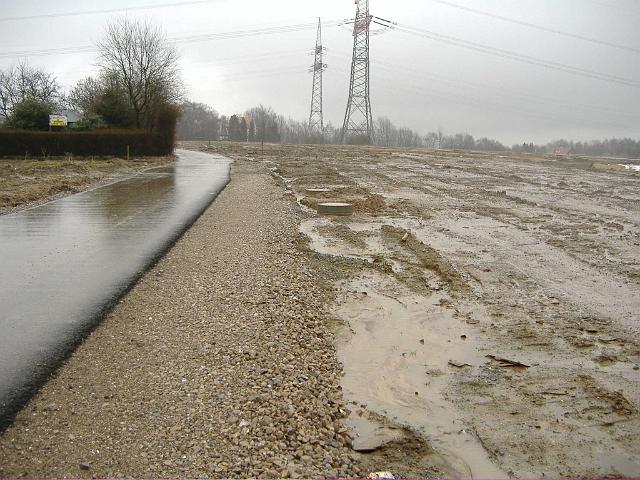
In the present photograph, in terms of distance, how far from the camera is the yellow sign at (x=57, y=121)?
36062 millimetres

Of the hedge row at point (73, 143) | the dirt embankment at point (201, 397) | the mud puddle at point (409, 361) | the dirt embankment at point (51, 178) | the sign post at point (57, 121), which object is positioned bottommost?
the mud puddle at point (409, 361)

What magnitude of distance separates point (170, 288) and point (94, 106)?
39.3 m

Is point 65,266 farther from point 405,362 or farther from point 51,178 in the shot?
point 51,178

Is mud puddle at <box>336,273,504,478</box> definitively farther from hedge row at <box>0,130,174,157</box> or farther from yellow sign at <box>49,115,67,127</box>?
yellow sign at <box>49,115,67,127</box>

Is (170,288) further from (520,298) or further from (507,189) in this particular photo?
(507,189)

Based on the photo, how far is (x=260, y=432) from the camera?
401cm

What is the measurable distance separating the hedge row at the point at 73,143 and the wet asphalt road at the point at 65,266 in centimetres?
2047

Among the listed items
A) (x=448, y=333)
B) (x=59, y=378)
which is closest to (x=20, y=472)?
(x=59, y=378)

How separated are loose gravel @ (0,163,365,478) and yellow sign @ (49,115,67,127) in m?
33.7

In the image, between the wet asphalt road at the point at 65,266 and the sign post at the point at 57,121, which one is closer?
the wet asphalt road at the point at 65,266

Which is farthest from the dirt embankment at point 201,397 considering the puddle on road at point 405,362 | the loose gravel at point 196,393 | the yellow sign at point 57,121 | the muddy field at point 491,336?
the yellow sign at point 57,121

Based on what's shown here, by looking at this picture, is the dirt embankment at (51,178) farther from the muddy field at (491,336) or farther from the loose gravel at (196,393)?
the loose gravel at (196,393)

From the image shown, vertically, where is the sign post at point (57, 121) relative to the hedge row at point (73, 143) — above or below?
above

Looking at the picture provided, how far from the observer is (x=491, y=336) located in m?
6.51
